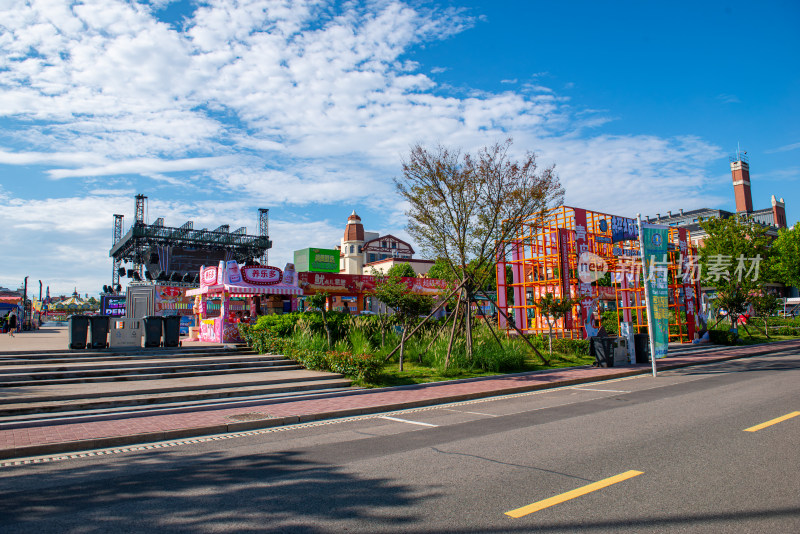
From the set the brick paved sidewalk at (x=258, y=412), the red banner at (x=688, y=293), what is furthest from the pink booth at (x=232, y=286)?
the red banner at (x=688, y=293)

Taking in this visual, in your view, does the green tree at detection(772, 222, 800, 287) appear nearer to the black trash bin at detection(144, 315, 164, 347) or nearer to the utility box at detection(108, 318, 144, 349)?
the black trash bin at detection(144, 315, 164, 347)

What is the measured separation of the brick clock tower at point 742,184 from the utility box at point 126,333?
3976 inches

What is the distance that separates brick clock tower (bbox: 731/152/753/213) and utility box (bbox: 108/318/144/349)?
331 ft

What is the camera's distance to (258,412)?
10055 mm

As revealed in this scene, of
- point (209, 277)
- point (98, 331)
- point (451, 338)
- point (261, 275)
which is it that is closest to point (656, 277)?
point (451, 338)

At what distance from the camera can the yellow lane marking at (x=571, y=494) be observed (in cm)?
453

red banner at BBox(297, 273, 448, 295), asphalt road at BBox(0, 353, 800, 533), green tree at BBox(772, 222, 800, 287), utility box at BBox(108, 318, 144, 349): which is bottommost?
asphalt road at BBox(0, 353, 800, 533)

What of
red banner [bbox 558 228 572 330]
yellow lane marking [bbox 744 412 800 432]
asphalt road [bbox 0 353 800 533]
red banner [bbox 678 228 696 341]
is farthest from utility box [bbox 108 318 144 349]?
red banner [bbox 678 228 696 341]

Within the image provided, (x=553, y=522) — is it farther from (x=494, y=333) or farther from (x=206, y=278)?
(x=206, y=278)

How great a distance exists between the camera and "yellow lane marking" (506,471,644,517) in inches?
178

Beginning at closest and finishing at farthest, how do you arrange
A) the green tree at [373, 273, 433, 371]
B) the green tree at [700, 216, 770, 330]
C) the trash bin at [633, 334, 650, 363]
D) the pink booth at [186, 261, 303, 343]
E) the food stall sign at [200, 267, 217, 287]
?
the green tree at [373, 273, 433, 371]
the trash bin at [633, 334, 650, 363]
the pink booth at [186, 261, 303, 343]
the food stall sign at [200, 267, 217, 287]
the green tree at [700, 216, 770, 330]

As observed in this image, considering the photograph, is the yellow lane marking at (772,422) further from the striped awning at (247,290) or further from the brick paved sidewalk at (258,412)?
the striped awning at (247,290)

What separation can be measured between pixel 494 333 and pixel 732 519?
44.1 feet

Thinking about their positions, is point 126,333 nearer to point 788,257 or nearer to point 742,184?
point 788,257
